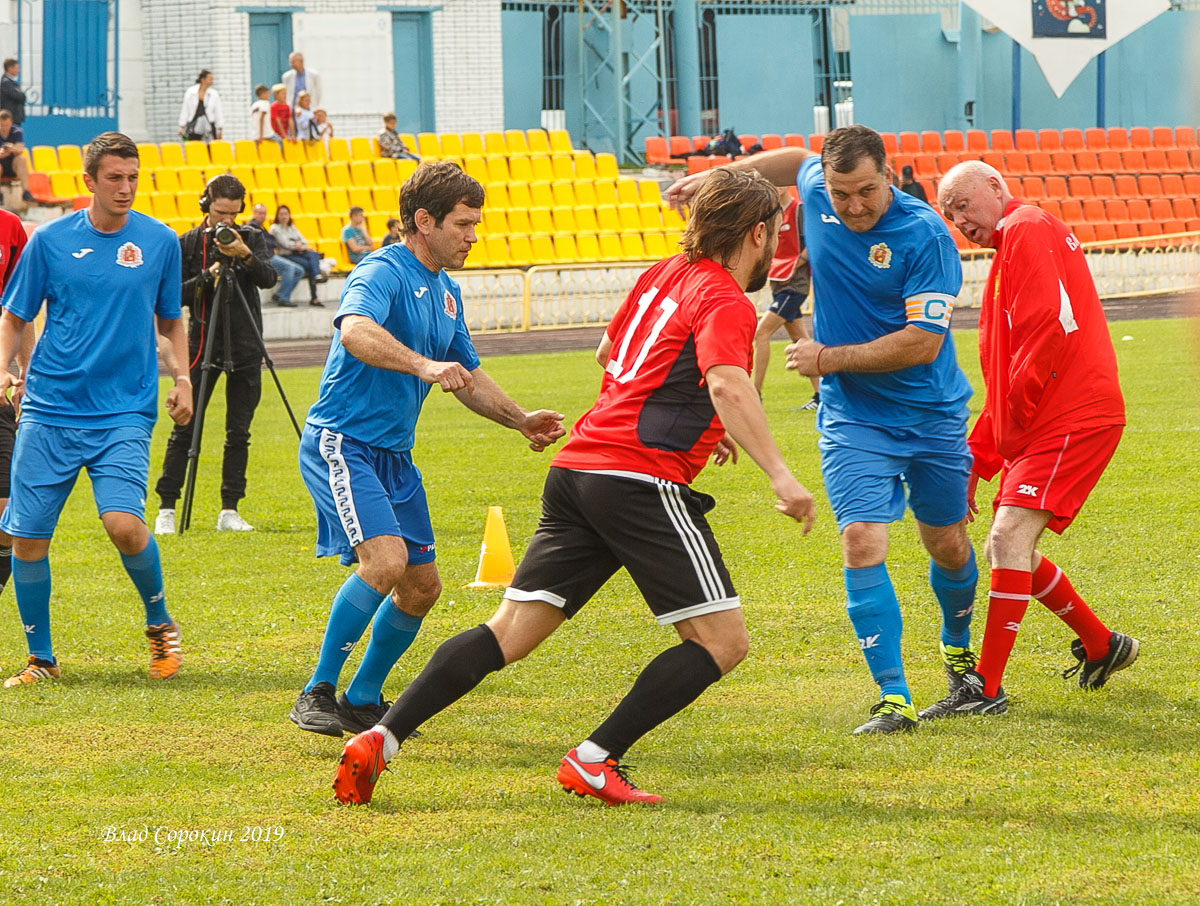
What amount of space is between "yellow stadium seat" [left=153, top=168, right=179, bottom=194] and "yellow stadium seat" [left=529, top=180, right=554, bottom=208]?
264 inches

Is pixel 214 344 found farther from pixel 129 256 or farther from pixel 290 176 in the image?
pixel 290 176

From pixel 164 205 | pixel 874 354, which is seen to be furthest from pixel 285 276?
pixel 874 354

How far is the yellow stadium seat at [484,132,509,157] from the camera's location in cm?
2973

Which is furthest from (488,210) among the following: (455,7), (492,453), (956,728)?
(956,728)

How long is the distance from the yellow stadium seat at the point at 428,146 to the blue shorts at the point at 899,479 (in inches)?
967

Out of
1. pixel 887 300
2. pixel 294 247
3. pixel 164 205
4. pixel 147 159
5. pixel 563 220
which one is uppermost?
pixel 147 159

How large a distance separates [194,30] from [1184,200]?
22.0 meters

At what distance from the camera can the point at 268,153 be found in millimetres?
27172

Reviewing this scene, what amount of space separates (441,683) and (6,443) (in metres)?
3.21

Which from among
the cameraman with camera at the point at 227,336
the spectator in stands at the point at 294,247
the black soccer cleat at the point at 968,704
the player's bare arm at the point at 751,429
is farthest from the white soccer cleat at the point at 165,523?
the spectator in stands at the point at 294,247

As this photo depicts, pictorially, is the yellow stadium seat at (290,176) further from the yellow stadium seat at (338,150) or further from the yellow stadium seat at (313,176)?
the yellow stadium seat at (338,150)

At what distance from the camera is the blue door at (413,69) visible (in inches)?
1257

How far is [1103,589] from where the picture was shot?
23.3ft

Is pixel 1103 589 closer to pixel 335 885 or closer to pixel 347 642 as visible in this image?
pixel 347 642
